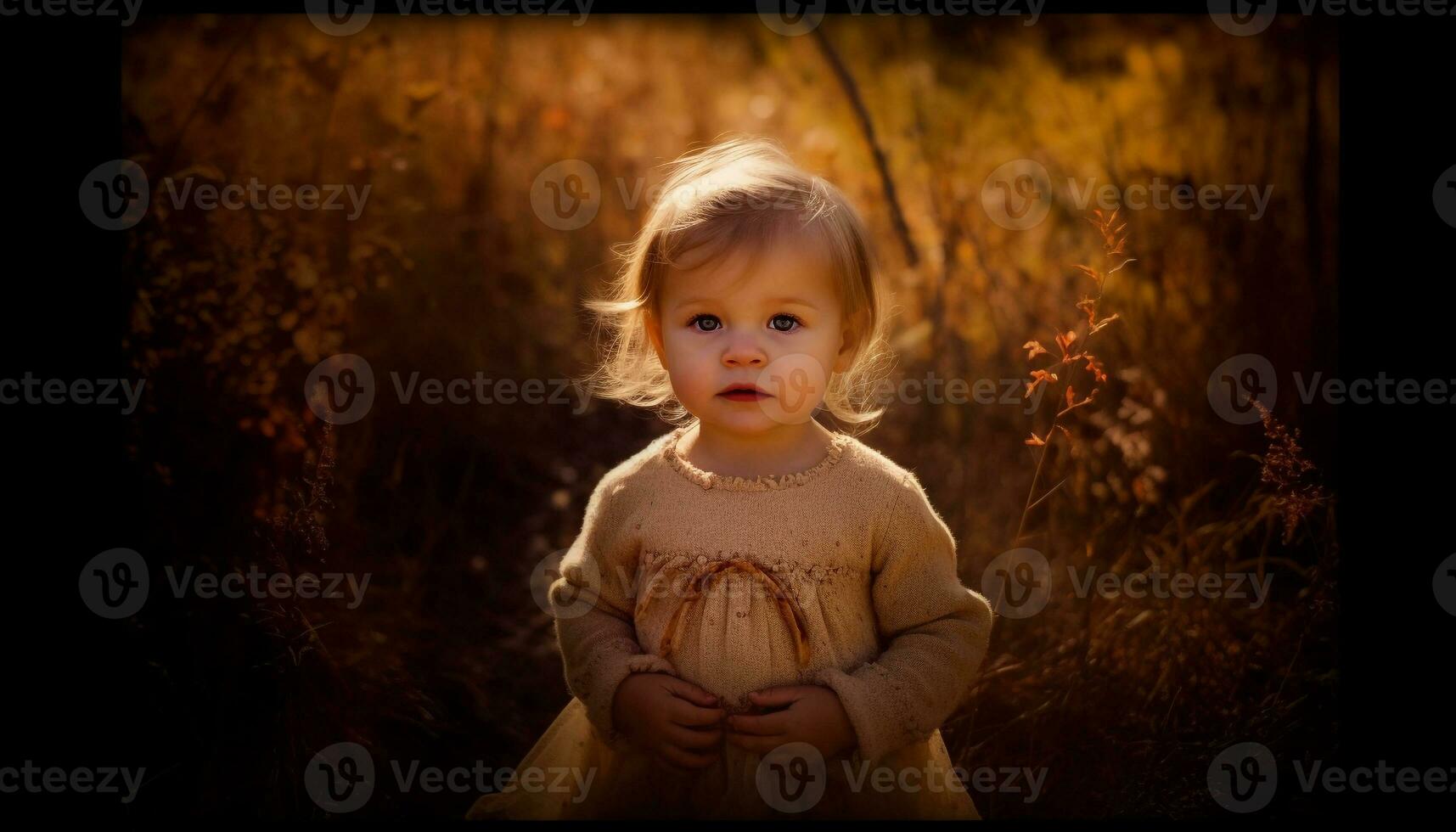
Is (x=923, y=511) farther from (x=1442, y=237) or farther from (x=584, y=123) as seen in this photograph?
(x=584, y=123)

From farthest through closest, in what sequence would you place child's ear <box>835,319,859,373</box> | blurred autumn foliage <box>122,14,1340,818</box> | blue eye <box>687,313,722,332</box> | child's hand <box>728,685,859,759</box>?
blurred autumn foliage <box>122,14,1340,818</box> < child's ear <box>835,319,859,373</box> < blue eye <box>687,313,722,332</box> < child's hand <box>728,685,859,759</box>

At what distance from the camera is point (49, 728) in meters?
2.45

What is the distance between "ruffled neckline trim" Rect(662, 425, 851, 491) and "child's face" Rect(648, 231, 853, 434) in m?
0.09

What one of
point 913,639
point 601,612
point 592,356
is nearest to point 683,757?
point 601,612

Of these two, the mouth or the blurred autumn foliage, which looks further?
the blurred autumn foliage

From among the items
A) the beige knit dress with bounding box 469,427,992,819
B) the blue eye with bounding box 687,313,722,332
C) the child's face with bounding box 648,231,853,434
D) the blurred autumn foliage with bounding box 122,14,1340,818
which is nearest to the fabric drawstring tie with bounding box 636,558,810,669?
the beige knit dress with bounding box 469,427,992,819

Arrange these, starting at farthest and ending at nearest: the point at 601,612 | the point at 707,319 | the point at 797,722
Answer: the point at 601,612 → the point at 707,319 → the point at 797,722

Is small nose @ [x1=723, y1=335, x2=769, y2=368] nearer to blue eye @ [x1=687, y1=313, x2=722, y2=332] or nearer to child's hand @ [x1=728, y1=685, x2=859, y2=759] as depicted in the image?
blue eye @ [x1=687, y1=313, x2=722, y2=332]

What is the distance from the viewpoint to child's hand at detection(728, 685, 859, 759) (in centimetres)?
207

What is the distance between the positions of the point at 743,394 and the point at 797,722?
571 mm

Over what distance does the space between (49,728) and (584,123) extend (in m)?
3.15

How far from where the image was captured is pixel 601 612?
2.29 metres

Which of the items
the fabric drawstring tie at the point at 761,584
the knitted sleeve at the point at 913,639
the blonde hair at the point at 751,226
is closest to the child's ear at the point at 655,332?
the blonde hair at the point at 751,226

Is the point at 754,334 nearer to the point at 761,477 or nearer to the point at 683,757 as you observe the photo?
the point at 761,477
